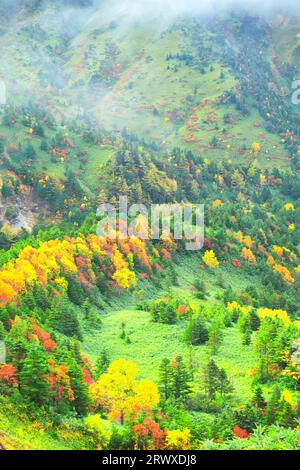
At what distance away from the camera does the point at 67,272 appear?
118812 mm

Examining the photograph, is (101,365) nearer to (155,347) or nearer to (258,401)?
(155,347)

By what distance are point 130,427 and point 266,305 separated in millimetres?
106772

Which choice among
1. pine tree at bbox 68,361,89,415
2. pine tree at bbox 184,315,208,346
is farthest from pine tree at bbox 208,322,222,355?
pine tree at bbox 68,361,89,415

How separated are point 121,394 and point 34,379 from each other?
1214 centimetres

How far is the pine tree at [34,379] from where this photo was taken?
55.2m

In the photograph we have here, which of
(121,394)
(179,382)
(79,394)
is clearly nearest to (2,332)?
(79,394)

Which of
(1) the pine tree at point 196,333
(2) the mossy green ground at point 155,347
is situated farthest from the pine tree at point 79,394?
(1) the pine tree at point 196,333

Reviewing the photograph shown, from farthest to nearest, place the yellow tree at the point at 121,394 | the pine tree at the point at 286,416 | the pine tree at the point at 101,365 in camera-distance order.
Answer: the pine tree at the point at 101,365 → the yellow tree at the point at 121,394 → the pine tree at the point at 286,416

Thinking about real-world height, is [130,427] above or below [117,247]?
below

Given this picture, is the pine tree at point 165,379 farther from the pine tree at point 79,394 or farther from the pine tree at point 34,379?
the pine tree at point 34,379

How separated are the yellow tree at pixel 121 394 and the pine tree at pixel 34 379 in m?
9.24

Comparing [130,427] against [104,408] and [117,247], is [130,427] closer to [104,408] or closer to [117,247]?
[104,408]

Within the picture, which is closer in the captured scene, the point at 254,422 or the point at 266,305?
the point at 254,422
